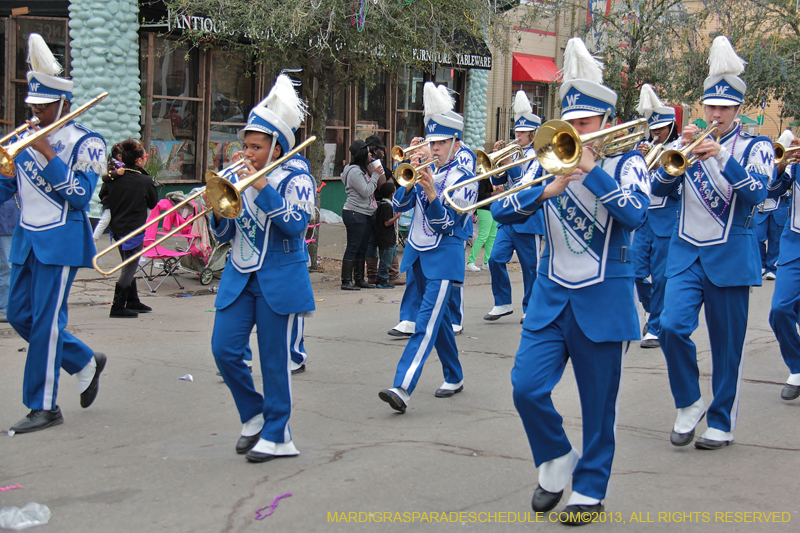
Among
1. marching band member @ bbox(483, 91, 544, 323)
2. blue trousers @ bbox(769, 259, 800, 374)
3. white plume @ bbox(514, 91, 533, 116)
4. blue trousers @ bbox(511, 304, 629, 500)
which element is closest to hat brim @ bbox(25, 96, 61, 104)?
blue trousers @ bbox(511, 304, 629, 500)

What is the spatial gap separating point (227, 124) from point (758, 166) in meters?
12.9

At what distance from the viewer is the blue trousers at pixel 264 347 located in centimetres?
439

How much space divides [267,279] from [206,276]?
6438mm

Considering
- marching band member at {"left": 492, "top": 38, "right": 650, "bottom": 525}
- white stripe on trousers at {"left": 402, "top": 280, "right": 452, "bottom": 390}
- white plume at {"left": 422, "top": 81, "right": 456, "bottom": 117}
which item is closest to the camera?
marching band member at {"left": 492, "top": 38, "right": 650, "bottom": 525}

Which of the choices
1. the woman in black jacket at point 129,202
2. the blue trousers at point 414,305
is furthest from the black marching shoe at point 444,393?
the woman in black jacket at point 129,202

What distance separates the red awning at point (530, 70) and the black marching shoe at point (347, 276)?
13.3 m

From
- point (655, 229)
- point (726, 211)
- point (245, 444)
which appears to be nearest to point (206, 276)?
point (655, 229)

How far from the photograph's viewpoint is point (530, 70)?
22.7 m

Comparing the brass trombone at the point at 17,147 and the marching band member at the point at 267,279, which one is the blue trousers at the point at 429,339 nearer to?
the marching band member at the point at 267,279

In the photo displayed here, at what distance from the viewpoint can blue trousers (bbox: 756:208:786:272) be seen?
468 inches

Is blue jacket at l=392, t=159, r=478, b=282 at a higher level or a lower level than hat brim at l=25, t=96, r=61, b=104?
lower

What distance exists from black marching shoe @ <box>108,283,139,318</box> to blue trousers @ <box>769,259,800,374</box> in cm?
605

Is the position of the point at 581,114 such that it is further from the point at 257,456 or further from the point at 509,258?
the point at 509,258

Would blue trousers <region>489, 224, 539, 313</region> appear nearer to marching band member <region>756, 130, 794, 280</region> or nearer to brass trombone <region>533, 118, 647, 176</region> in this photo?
brass trombone <region>533, 118, 647, 176</region>
